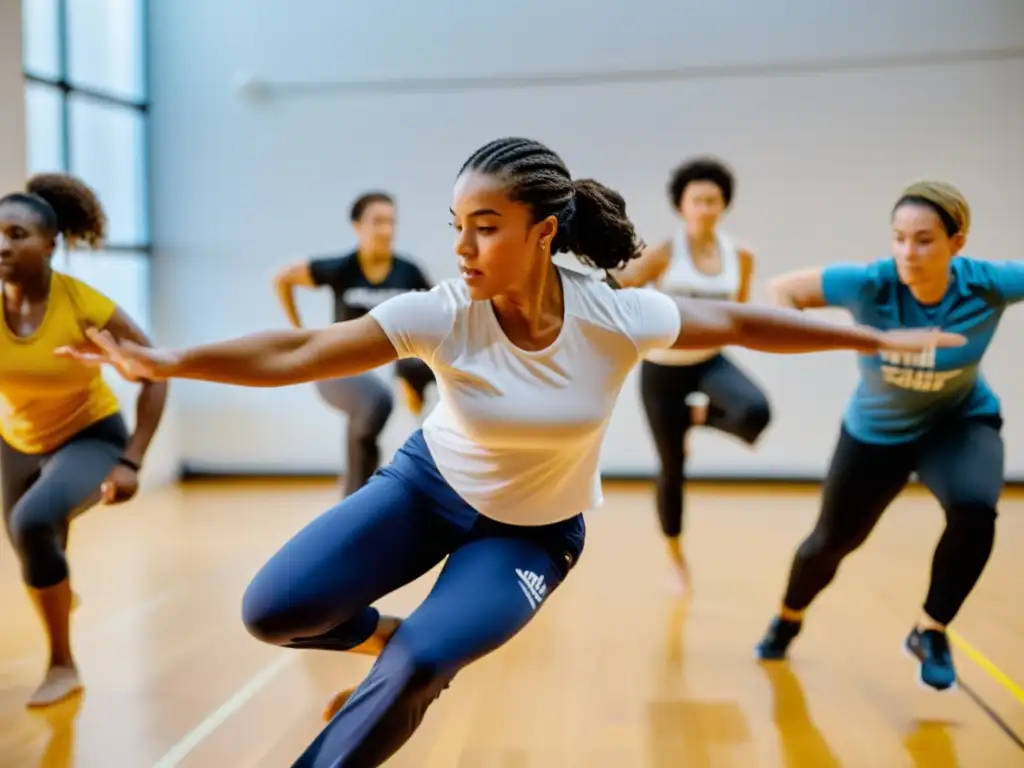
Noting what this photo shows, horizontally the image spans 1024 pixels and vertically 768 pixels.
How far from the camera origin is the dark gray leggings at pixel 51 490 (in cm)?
263

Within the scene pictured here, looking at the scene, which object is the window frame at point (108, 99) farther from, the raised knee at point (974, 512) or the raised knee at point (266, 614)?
the raised knee at point (974, 512)

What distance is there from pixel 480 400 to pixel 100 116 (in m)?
5.02

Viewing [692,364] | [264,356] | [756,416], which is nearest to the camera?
[264,356]

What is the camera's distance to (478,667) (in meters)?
3.08

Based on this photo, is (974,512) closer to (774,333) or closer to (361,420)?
(774,333)

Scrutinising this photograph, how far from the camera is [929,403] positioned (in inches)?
104

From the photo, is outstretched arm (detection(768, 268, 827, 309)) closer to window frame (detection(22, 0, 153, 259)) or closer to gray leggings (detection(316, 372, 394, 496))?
gray leggings (detection(316, 372, 394, 496))

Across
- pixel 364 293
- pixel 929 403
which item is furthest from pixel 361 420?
pixel 929 403

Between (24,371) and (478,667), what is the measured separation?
1505 millimetres

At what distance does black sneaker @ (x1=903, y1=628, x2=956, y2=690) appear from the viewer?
2.59 meters

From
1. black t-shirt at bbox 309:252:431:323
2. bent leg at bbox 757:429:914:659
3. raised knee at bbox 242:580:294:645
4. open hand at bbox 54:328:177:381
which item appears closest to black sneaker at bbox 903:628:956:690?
bent leg at bbox 757:429:914:659

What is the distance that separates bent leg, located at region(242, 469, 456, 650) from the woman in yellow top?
950 millimetres

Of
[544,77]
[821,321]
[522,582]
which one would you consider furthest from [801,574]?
[544,77]

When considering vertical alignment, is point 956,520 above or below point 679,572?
above
